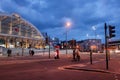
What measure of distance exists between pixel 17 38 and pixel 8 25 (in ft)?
25.3

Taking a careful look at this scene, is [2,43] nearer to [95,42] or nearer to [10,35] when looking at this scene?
[10,35]

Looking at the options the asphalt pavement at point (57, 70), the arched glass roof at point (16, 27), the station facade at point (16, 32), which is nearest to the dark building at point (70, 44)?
the asphalt pavement at point (57, 70)

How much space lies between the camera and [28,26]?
388 feet

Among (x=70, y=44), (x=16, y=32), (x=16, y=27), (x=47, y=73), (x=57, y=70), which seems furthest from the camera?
(x=16, y=32)

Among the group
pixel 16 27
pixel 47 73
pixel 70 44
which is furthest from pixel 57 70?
pixel 16 27

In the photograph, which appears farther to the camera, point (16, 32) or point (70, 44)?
point (16, 32)

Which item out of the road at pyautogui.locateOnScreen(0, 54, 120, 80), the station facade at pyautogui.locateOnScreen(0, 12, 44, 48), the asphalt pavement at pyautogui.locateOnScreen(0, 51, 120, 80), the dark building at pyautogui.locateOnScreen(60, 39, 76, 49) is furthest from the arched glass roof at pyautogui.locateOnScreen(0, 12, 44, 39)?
the road at pyautogui.locateOnScreen(0, 54, 120, 80)

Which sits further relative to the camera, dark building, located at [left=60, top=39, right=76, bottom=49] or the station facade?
the station facade

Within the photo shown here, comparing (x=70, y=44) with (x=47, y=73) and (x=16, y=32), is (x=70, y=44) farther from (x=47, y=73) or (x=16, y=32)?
(x=16, y=32)

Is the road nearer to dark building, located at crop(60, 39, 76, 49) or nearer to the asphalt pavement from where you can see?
the asphalt pavement

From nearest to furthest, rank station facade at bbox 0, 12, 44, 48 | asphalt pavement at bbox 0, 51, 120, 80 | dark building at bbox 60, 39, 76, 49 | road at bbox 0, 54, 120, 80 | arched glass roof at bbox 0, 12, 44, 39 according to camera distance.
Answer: road at bbox 0, 54, 120, 80 → asphalt pavement at bbox 0, 51, 120, 80 → dark building at bbox 60, 39, 76, 49 → station facade at bbox 0, 12, 44, 48 → arched glass roof at bbox 0, 12, 44, 39

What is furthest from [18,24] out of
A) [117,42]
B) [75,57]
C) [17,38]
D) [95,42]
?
[75,57]

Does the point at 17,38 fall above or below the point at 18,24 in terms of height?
below

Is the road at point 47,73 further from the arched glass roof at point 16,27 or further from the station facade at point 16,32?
the arched glass roof at point 16,27
